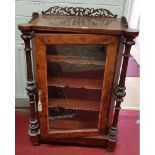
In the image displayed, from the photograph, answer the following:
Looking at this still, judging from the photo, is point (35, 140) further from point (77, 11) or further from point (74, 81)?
point (77, 11)

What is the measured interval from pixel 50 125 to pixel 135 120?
0.75m

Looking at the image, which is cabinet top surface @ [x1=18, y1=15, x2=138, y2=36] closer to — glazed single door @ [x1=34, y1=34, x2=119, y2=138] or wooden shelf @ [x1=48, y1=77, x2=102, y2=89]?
glazed single door @ [x1=34, y1=34, x2=119, y2=138]

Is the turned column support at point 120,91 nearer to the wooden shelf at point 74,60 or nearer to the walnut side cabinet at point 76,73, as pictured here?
the walnut side cabinet at point 76,73

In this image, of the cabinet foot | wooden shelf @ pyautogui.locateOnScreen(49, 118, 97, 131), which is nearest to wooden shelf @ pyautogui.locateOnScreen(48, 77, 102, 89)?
wooden shelf @ pyautogui.locateOnScreen(49, 118, 97, 131)

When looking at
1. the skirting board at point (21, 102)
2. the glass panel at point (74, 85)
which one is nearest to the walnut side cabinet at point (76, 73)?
the glass panel at point (74, 85)

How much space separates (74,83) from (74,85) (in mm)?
17

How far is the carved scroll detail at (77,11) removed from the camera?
4.88ft

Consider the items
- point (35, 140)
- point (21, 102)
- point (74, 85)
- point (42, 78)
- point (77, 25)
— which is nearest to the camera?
point (77, 25)

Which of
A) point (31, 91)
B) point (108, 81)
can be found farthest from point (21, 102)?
point (108, 81)

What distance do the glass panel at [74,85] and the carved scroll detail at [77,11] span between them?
281 mm

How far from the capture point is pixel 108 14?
1498mm

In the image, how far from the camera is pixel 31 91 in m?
1.42

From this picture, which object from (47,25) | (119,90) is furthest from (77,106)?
(47,25)

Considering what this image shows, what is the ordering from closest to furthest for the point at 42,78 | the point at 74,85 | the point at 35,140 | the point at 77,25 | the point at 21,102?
the point at 77,25 < the point at 42,78 < the point at 74,85 < the point at 35,140 < the point at 21,102
